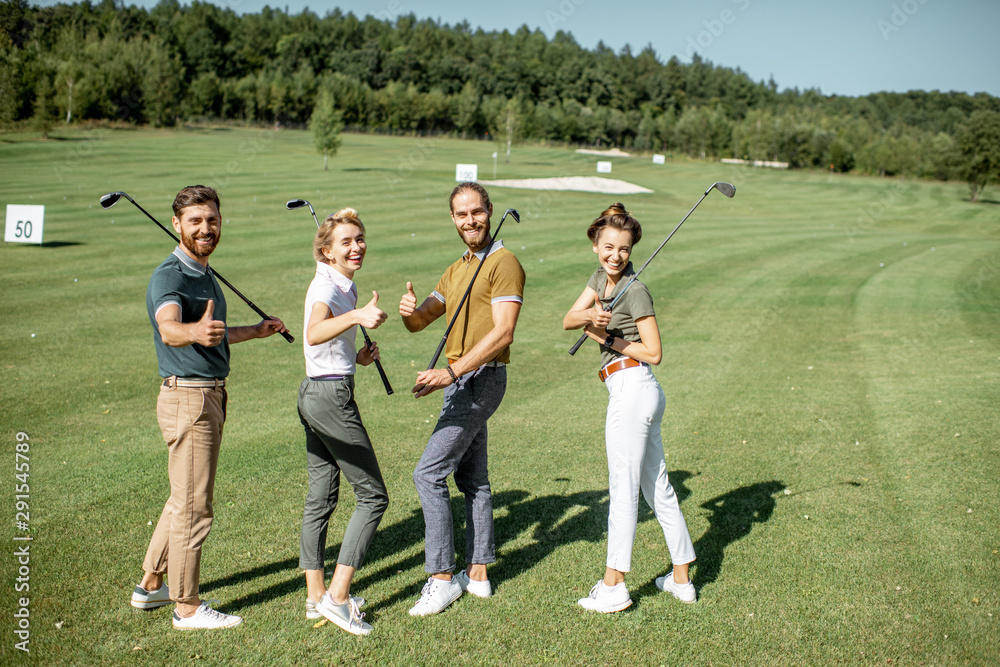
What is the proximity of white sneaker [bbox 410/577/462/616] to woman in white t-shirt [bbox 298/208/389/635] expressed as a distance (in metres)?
0.35

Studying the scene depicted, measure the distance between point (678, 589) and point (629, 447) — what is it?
3.40 ft

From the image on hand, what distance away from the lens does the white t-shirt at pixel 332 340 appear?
418cm

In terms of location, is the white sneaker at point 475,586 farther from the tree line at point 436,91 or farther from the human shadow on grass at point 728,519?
the tree line at point 436,91

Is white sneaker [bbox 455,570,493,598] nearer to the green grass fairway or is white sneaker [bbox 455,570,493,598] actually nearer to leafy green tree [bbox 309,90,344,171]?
the green grass fairway

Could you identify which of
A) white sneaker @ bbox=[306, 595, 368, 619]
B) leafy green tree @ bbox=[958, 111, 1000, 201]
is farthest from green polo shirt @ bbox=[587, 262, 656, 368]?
leafy green tree @ bbox=[958, 111, 1000, 201]

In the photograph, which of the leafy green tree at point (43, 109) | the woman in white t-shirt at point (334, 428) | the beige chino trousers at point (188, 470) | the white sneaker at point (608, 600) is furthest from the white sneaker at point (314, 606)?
the leafy green tree at point (43, 109)

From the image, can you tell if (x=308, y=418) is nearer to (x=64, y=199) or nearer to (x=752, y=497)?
(x=752, y=497)

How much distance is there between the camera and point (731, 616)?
14.9 ft

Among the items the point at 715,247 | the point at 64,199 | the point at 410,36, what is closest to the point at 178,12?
the point at 410,36

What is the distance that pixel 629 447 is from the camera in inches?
181

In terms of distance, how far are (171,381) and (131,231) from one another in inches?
809

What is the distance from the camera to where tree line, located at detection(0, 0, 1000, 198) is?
6688 cm

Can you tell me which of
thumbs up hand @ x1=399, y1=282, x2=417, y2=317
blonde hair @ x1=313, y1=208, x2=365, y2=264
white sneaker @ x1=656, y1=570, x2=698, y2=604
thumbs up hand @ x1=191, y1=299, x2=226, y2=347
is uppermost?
blonde hair @ x1=313, y1=208, x2=365, y2=264

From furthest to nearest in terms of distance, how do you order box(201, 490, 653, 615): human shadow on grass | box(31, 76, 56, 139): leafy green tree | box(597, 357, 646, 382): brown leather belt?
box(31, 76, 56, 139): leafy green tree, box(201, 490, 653, 615): human shadow on grass, box(597, 357, 646, 382): brown leather belt
